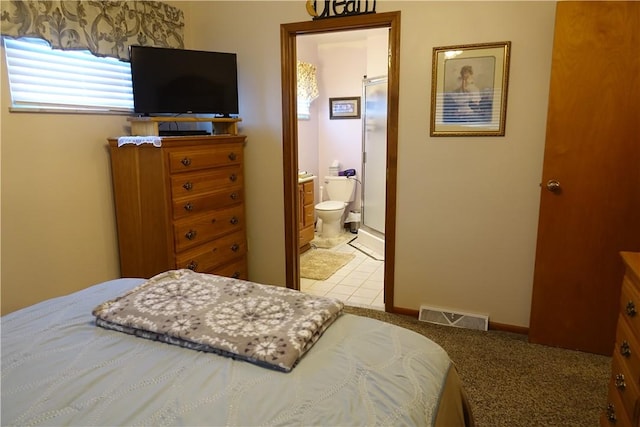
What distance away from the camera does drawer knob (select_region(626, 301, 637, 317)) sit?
59.2 inches

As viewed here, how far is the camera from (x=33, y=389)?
3.41ft

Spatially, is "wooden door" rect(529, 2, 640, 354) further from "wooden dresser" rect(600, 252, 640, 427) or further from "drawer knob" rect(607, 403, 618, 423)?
"drawer knob" rect(607, 403, 618, 423)

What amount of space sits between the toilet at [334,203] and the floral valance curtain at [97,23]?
8.52 feet

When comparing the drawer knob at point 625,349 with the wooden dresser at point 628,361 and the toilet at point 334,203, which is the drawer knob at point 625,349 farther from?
the toilet at point 334,203

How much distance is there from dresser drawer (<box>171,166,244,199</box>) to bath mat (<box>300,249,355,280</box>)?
123 centimetres

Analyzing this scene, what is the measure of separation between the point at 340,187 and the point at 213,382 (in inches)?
180

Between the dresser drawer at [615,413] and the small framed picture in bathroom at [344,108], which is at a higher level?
the small framed picture in bathroom at [344,108]

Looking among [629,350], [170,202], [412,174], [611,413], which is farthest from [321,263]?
[629,350]

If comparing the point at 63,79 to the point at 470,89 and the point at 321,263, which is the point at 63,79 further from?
the point at 321,263

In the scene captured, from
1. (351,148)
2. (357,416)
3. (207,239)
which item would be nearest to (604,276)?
A: (357,416)

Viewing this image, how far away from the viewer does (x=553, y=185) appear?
2.40 m

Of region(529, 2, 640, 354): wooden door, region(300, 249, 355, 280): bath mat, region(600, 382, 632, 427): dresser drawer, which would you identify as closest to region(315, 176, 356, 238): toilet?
region(300, 249, 355, 280): bath mat

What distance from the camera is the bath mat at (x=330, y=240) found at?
16.5ft

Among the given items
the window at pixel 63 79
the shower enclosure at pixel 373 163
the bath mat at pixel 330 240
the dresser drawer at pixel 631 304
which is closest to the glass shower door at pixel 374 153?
the shower enclosure at pixel 373 163
